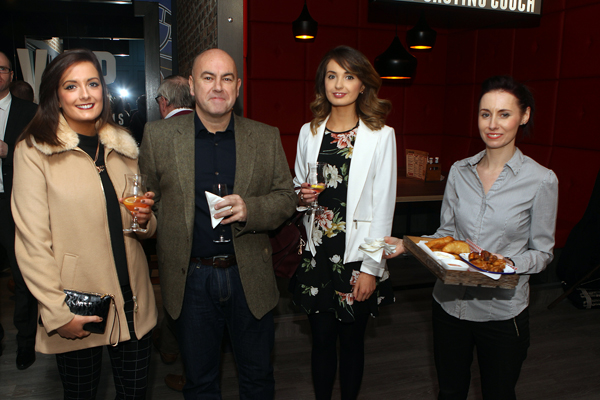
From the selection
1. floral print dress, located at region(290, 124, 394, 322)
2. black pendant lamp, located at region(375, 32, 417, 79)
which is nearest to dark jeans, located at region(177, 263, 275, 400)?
floral print dress, located at region(290, 124, 394, 322)

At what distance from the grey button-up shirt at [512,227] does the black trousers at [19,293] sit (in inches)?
94.3

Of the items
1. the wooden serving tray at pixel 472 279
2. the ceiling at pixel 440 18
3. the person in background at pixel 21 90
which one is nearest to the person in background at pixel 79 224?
the wooden serving tray at pixel 472 279

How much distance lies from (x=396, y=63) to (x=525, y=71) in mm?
1458

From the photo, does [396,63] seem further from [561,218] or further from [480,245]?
[480,245]

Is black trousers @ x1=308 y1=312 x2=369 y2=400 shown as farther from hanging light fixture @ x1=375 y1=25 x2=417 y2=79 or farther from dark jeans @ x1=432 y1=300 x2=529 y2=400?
hanging light fixture @ x1=375 y1=25 x2=417 y2=79

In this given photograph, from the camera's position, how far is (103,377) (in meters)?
2.58

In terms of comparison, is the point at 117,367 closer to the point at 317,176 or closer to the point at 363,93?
the point at 317,176

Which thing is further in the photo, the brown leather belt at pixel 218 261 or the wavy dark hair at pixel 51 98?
the brown leather belt at pixel 218 261

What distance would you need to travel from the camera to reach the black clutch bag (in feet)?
4.66

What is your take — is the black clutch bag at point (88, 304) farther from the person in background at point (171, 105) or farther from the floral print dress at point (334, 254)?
the person in background at point (171, 105)

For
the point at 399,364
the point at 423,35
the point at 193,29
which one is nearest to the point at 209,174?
the point at 399,364

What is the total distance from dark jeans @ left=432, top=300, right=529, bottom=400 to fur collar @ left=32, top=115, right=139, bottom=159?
49.7 inches

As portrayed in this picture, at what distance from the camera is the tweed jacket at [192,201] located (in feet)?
5.32

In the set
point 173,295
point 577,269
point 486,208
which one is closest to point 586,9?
point 577,269
